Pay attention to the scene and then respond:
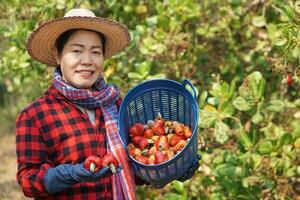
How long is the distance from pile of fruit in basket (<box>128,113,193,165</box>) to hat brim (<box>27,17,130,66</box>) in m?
0.27

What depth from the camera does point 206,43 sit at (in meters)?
3.51

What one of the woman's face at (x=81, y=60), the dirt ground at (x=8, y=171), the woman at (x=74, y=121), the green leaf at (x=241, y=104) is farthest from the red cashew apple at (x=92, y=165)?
the dirt ground at (x=8, y=171)

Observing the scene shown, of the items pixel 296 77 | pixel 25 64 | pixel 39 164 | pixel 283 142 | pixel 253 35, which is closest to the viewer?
pixel 39 164

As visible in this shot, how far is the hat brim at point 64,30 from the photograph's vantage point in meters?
1.69

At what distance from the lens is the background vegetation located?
2.52m

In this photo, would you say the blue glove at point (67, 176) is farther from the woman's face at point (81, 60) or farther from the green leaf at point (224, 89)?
the green leaf at point (224, 89)

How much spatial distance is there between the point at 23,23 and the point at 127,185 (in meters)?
1.68

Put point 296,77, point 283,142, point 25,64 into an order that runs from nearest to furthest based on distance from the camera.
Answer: point 296,77
point 283,142
point 25,64

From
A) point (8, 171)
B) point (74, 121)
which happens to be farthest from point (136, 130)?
point (8, 171)

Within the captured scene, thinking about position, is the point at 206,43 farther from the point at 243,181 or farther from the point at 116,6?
the point at 243,181

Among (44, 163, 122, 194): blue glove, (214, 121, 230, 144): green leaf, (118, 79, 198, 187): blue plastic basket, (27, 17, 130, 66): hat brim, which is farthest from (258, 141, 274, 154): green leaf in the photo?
(44, 163, 122, 194): blue glove

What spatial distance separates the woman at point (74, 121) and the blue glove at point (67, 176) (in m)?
0.03

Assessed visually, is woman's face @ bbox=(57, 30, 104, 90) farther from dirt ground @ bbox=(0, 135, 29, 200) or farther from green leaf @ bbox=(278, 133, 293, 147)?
dirt ground @ bbox=(0, 135, 29, 200)

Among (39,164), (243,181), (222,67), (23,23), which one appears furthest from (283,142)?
(23,23)
